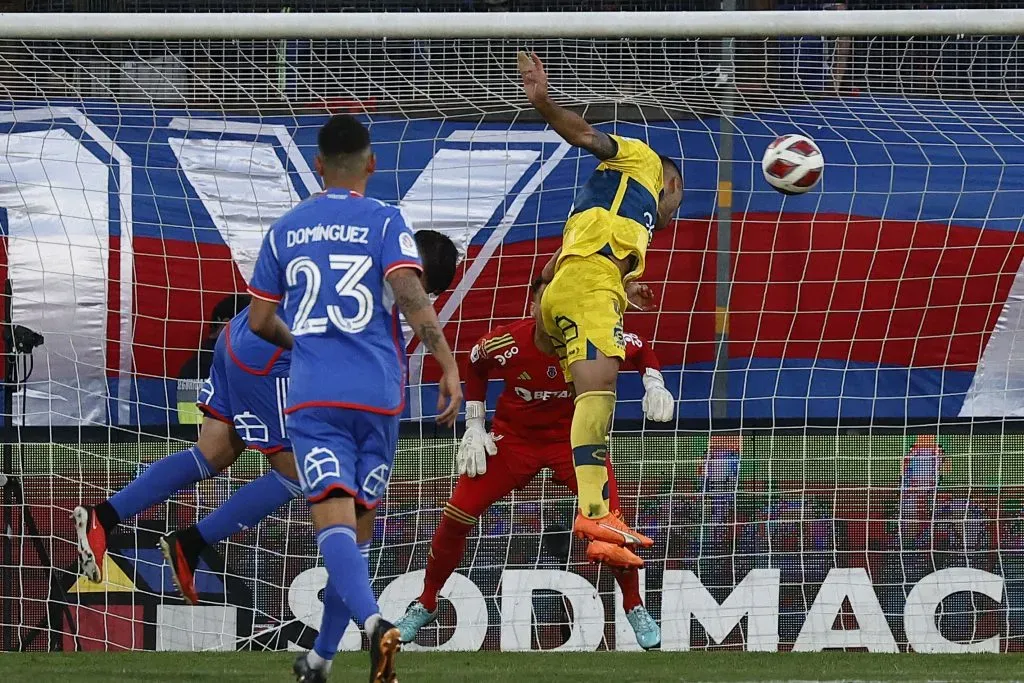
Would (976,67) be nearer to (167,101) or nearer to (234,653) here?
(167,101)

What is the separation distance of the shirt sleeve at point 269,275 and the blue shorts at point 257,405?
1007 mm

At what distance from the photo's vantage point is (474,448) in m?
6.78

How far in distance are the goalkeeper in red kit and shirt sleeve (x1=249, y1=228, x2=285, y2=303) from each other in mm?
2158

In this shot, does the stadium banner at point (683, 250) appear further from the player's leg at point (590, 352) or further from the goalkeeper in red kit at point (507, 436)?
the player's leg at point (590, 352)

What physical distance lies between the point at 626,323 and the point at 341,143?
417 centimetres

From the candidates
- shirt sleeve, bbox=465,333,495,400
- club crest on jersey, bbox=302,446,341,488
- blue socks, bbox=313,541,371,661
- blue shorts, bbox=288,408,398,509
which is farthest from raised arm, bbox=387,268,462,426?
shirt sleeve, bbox=465,333,495,400

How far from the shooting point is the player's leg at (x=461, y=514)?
6.80 metres

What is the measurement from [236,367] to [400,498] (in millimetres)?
1916

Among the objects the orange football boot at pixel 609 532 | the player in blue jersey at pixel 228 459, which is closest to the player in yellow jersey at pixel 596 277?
the orange football boot at pixel 609 532

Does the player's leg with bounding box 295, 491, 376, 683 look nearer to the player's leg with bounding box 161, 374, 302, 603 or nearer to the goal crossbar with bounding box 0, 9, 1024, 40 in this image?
the player's leg with bounding box 161, 374, 302, 603

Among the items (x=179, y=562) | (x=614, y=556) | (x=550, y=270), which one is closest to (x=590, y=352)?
(x=550, y=270)

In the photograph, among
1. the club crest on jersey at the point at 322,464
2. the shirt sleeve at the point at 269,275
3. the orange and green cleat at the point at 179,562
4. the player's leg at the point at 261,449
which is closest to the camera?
the club crest on jersey at the point at 322,464

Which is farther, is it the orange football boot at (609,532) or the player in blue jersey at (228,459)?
the orange football boot at (609,532)

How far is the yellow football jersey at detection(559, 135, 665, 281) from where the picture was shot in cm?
632
